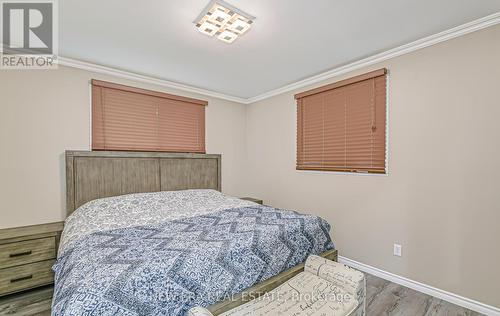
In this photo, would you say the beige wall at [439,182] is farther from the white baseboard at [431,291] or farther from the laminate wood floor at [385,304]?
the laminate wood floor at [385,304]

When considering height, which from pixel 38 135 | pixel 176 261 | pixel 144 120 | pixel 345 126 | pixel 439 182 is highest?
pixel 144 120

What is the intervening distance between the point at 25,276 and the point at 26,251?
22 cm

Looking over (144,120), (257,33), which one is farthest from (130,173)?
(257,33)

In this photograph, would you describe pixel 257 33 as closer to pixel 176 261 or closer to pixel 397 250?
pixel 176 261

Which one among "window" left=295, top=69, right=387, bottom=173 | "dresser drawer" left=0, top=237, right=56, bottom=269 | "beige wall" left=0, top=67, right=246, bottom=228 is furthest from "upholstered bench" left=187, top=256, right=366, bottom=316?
"beige wall" left=0, top=67, right=246, bottom=228

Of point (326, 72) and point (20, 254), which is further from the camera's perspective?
point (326, 72)

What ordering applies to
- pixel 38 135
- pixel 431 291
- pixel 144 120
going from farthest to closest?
pixel 144 120 < pixel 38 135 < pixel 431 291

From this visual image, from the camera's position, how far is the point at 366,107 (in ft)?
8.70

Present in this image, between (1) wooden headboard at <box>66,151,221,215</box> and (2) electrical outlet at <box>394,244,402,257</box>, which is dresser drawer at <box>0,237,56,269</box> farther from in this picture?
(2) electrical outlet at <box>394,244,402,257</box>

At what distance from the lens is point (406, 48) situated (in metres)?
2.34

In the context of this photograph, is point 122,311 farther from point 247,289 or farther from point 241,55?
point 241,55

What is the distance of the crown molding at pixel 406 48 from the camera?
6.30 ft

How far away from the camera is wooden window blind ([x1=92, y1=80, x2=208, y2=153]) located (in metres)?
2.83

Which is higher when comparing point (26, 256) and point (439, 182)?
point (439, 182)
